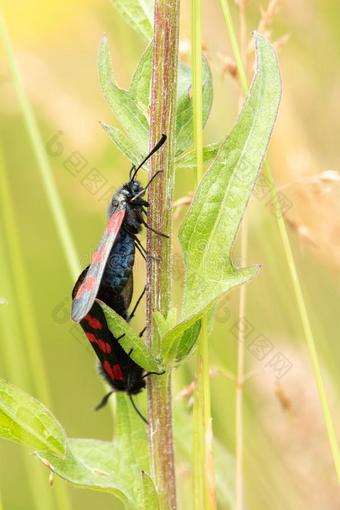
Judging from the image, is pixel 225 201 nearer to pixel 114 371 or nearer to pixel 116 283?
pixel 116 283

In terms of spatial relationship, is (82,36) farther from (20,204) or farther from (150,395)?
(150,395)

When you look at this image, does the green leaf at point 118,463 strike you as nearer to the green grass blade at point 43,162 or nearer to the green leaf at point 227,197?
the green leaf at point 227,197

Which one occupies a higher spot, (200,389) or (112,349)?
(112,349)

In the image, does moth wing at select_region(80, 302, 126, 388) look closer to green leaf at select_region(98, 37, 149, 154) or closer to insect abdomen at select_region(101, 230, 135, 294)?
insect abdomen at select_region(101, 230, 135, 294)

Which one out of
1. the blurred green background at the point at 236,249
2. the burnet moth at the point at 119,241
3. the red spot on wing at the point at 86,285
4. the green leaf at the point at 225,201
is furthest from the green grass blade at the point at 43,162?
the green leaf at the point at 225,201

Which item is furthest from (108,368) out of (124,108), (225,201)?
(124,108)
